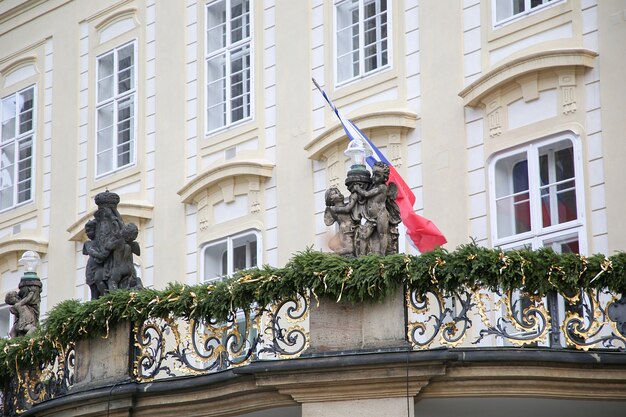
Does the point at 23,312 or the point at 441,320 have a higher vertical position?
the point at 23,312

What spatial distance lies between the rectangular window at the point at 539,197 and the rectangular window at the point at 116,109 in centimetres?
664

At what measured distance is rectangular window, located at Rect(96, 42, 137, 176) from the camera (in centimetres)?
2312

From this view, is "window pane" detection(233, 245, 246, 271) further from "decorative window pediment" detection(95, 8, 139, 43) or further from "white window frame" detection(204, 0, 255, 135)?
"decorative window pediment" detection(95, 8, 139, 43)

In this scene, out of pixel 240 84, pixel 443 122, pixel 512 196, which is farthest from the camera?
pixel 240 84

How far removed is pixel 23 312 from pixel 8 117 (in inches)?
263

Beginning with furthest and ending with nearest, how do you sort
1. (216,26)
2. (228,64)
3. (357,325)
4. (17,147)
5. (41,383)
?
(17,147)
(216,26)
(228,64)
(41,383)
(357,325)

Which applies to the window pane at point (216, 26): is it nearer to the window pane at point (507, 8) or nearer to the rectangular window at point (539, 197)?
the window pane at point (507, 8)

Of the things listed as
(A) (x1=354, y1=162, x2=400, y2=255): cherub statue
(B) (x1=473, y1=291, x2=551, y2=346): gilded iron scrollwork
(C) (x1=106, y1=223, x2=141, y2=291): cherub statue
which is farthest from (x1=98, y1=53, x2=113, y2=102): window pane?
(B) (x1=473, y1=291, x2=551, y2=346): gilded iron scrollwork

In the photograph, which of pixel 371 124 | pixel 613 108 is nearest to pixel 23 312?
pixel 371 124

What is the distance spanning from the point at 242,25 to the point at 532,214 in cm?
585

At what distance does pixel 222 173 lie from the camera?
20922 millimetres

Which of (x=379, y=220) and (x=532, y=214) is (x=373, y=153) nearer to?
(x=532, y=214)

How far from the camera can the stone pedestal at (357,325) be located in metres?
14.5

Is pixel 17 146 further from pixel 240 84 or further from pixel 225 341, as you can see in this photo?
pixel 225 341
